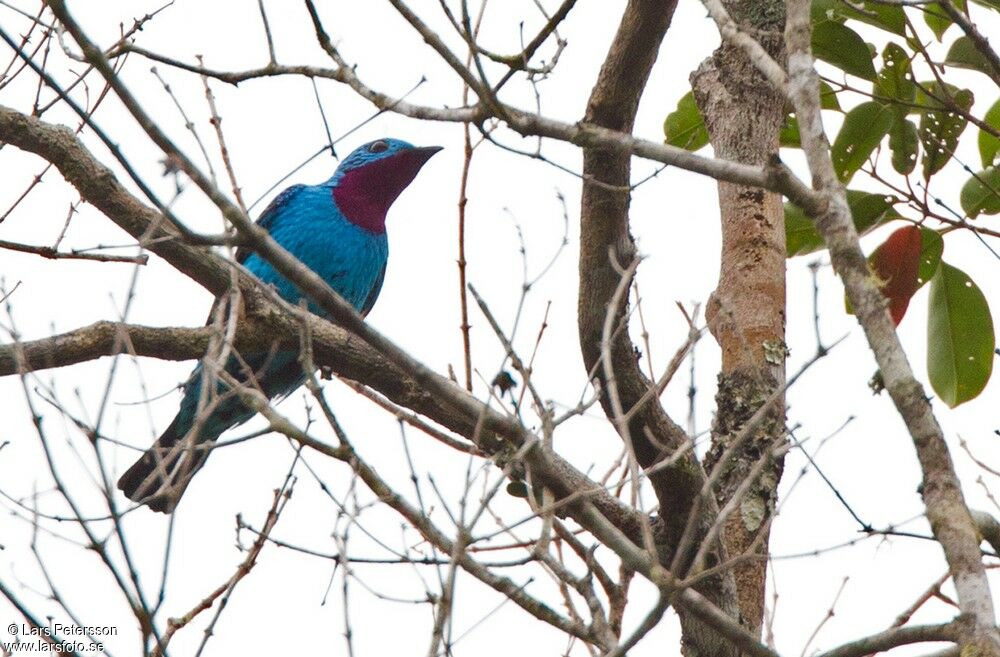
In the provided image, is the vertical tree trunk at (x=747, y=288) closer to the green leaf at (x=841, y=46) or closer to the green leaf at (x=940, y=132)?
the green leaf at (x=841, y=46)

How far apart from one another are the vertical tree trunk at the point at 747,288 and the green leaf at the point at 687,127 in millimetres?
364

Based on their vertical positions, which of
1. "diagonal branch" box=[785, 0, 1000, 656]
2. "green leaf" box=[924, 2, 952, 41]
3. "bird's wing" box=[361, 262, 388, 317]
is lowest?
"diagonal branch" box=[785, 0, 1000, 656]

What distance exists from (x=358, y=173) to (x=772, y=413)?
390cm

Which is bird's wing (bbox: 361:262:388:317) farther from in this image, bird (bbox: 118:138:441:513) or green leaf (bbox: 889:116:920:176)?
green leaf (bbox: 889:116:920:176)

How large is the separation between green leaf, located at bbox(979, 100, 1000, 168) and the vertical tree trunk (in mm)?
834

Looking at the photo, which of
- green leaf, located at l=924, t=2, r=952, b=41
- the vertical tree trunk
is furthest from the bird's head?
green leaf, located at l=924, t=2, r=952, b=41

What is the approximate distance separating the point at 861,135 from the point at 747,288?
0.74m

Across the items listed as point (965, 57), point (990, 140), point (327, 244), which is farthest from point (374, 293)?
point (965, 57)

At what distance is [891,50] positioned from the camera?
4.73 m

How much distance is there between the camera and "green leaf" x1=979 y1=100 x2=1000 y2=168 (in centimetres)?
496

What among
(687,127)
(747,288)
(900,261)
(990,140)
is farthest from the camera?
(687,127)

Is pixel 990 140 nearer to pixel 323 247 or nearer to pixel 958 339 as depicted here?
pixel 958 339

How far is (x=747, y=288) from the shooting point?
15.2 feet

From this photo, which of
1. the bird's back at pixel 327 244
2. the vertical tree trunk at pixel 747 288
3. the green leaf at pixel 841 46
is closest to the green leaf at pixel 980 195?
the green leaf at pixel 841 46
